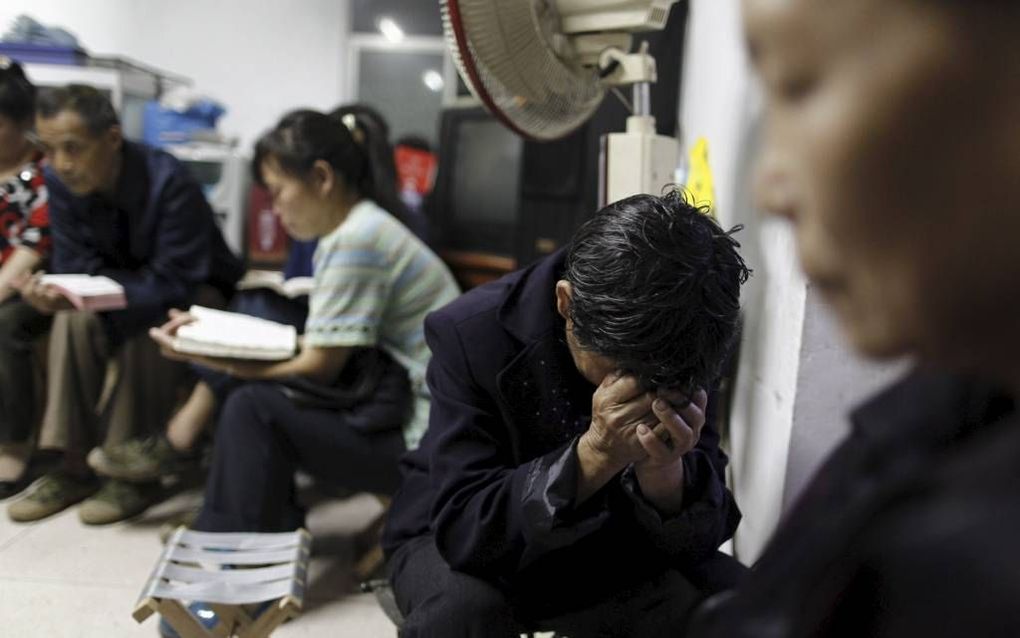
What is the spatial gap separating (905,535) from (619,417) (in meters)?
0.55

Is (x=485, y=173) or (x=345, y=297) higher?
(x=485, y=173)

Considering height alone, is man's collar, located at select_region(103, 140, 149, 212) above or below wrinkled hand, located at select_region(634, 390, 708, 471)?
above

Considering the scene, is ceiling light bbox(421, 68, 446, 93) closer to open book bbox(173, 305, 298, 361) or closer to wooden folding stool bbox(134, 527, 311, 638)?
open book bbox(173, 305, 298, 361)

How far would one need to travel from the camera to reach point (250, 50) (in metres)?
4.64

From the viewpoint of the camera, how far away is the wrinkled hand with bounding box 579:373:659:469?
2.53ft

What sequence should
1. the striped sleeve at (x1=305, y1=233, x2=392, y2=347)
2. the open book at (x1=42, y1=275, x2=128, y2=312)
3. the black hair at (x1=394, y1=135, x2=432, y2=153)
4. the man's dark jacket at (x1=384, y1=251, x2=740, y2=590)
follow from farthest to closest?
the black hair at (x1=394, y1=135, x2=432, y2=153) < the open book at (x1=42, y1=275, x2=128, y2=312) < the striped sleeve at (x1=305, y1=233, x2=392, y2=347) < the man's dark jacket at (x1=384, y1=251, x2=740, y2=590)

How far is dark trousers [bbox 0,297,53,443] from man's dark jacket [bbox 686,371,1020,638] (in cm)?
218

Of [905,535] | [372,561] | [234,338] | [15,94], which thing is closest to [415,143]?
[15,94]

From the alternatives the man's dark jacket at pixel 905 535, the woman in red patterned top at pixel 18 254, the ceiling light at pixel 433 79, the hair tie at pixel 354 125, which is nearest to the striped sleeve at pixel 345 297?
the hair tie at pixel 354 125

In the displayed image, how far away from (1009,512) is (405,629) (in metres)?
0.81

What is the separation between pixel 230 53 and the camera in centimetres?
464

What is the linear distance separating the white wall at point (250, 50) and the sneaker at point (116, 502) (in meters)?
3.14

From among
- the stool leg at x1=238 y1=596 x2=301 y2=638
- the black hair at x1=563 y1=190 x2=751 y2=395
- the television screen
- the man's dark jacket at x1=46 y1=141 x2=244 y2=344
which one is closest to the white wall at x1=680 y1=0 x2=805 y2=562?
the black hair at x1=563 y1=190 x2=751 y2=395

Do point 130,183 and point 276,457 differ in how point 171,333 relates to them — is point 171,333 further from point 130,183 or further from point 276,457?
point 130,183
